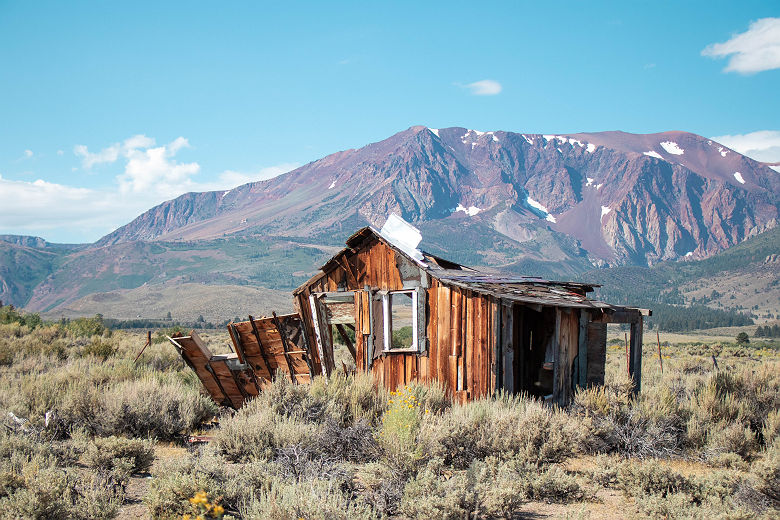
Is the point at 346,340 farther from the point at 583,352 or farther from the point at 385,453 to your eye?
the point at 385,453

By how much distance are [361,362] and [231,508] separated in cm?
586

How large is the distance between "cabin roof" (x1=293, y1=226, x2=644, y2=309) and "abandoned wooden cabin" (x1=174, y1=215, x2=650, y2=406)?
0.11 feet

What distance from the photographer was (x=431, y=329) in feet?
34.8

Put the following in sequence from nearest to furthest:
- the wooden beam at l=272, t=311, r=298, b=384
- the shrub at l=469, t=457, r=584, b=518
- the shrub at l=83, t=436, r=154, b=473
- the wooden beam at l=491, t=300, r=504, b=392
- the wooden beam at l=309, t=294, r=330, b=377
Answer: the shrub at l=469, t=457, r=584, b=518, the shrub at l=83, t=436, r=154, b=473, the wooden beam at l=491, t=300, r=504, b=392, the wooden beam at l=272, t=311, r=298, b=384, the wooden beam at l=309, t=294, r=330, b=377

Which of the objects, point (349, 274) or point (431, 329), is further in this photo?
point (349, 274)

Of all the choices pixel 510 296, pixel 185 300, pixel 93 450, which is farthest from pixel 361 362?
pixel 185 300

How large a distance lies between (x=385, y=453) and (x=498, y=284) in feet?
17.2

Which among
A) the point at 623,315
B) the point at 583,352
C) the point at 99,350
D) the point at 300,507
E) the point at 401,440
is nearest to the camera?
the point at 300,507

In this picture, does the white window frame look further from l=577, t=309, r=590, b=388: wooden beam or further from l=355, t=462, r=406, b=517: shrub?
l=355, t=462, r=406, b=517: shrub

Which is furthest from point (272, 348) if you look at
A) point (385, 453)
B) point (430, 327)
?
point (385, 453)

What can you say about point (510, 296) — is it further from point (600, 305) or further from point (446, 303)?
point (600, 305)

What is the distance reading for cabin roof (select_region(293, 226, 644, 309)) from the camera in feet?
32.6

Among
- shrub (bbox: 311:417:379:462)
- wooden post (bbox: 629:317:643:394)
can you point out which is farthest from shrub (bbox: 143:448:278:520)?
wooden post (bbox: 629:317:643:394)

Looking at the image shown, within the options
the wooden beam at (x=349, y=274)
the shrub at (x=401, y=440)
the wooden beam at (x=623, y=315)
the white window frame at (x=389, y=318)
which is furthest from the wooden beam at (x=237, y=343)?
the wooden beam at (x=623, y=315)
